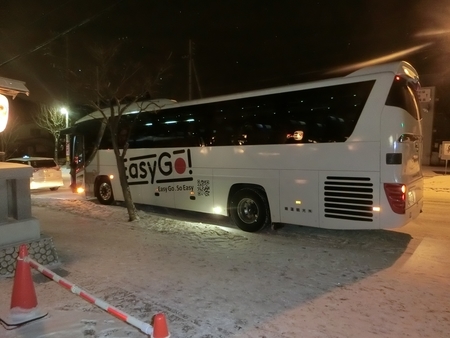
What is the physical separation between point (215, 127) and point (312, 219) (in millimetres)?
3330

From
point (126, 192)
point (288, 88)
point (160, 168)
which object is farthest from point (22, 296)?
point (160, 168)

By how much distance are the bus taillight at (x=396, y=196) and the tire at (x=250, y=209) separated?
9.01 ft

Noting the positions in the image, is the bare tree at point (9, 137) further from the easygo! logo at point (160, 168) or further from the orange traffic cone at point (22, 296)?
the orange traffic cone at point (22, 296)

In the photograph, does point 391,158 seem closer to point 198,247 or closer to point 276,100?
point 276,100

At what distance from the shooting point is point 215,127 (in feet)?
30.3

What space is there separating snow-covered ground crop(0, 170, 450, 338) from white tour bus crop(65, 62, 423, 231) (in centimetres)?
70

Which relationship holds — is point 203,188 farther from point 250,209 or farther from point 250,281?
point 250,281

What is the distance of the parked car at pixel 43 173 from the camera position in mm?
16609

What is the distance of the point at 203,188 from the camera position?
9.65 meters

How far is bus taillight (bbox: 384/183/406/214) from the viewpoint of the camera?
659 centimetres

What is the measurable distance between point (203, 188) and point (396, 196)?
15.5 feet

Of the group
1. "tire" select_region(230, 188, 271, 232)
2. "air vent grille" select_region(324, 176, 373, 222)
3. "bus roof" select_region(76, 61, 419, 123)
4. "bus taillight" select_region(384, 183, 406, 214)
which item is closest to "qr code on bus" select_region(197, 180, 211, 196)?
"tire" select_region(230, 188, 271, 232)

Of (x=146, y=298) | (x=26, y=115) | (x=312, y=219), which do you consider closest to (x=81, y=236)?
(x=146, y=298)

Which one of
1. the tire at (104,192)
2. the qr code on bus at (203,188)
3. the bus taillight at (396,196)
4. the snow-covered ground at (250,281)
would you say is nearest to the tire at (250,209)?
the snow-covered ground at (250,281)
